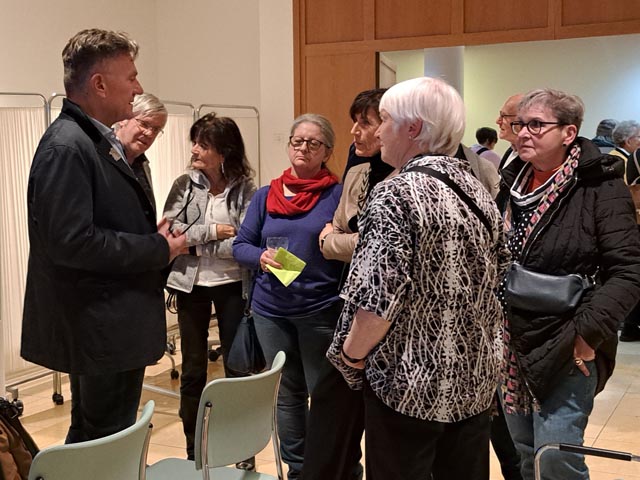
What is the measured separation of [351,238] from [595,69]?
354 cm

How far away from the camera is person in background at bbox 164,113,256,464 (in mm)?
3934

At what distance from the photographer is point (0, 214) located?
4.96 meters

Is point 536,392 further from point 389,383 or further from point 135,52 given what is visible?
point 135,52

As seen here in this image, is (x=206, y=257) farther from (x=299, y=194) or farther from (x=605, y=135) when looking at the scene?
(x=605, y=135)

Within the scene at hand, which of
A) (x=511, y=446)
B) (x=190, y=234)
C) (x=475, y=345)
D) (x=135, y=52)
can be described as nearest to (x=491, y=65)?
(x=190, y=234)

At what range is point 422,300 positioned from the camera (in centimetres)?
207

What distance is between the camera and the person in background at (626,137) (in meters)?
6.11

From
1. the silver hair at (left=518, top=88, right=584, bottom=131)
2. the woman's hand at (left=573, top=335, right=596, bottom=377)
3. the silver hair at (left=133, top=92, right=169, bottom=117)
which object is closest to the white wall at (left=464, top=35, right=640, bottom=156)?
the silver hair at (left=133, top=92, right=169, bottom=117)

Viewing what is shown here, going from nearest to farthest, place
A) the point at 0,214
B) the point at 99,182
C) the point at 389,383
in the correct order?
1. the point at 389,383
2. the point at 99,182
3. the point at 0,214

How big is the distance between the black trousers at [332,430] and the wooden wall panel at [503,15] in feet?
14.2

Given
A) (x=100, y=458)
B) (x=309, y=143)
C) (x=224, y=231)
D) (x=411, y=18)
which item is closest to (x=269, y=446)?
(x=224, y=231)

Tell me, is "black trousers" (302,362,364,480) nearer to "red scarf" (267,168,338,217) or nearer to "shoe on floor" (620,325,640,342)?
"red scarf" (267,168,338,217)

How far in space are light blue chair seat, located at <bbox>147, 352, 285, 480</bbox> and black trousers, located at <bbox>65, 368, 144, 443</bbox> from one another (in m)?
0.24

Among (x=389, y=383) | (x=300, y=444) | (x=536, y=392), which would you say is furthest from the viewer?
(x=300, y=444)
